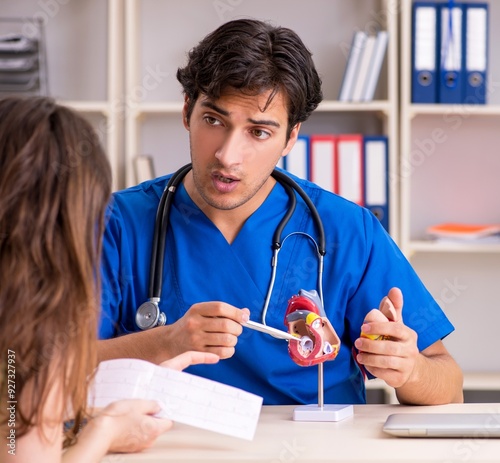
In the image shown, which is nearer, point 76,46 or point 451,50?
point 451,50

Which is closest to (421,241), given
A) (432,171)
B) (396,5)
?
(432,171)

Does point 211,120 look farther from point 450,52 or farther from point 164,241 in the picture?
point 450,52

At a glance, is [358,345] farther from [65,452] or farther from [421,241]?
[421,241]

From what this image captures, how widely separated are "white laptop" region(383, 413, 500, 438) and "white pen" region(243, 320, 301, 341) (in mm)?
211

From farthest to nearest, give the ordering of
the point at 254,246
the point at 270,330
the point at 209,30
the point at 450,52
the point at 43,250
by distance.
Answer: the point at 209,30 → the point at 450,52 → the point at 254,246 → the point at 270,330 → the point at 43,250

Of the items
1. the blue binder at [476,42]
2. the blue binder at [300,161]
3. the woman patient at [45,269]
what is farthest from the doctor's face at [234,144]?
the blue binder at [476,42]

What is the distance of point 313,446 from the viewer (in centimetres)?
120

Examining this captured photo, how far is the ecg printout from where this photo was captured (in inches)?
44.5

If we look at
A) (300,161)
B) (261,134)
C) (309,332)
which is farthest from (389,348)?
(300,161)

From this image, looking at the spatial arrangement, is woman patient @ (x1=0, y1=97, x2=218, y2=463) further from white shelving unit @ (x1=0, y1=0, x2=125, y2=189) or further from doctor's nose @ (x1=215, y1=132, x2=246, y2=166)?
white shelving unit @ (x1=0, y1=0, x2=125, y2=189)

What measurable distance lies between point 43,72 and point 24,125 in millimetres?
2034

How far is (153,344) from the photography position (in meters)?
1.46

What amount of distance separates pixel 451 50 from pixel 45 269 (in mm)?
2069

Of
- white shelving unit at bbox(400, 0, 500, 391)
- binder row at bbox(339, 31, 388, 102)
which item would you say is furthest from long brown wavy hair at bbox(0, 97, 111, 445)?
white shelving unit at bbox(400, 0, 500, 391)
